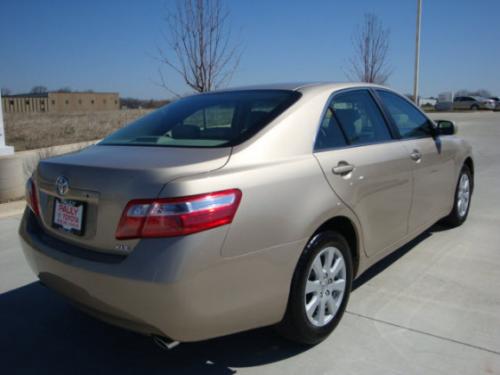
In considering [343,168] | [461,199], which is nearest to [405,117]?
[343,168]

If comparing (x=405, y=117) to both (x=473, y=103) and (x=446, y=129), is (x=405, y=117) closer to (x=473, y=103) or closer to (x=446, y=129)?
(x=446, y=129)

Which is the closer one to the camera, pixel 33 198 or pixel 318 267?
pixel 318 267

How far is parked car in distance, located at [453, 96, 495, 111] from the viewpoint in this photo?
153ft

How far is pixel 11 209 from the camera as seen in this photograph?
256 inches

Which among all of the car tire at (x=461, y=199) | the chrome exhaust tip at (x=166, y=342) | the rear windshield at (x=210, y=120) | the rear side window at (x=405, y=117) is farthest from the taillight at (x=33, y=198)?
the car tire at (x=461, y=199)


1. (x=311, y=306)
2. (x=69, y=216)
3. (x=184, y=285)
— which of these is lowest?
(x=311, y=306)

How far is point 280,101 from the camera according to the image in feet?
9.86

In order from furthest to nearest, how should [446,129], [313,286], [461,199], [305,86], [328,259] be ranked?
[461,199] < [446,129] < [305,86] < [328,259] < [313,286]

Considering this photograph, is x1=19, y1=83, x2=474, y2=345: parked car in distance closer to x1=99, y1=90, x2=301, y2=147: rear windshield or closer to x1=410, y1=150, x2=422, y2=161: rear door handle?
x1=99, y1=90, x2=301, y2=147: rear windshield

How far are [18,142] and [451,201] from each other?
16.6 m

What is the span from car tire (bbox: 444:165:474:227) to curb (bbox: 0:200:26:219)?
18.1 ft

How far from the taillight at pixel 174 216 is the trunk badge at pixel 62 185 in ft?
1.54

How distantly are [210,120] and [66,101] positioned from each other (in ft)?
402

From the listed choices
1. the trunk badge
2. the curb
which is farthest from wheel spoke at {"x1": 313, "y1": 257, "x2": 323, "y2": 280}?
the curb
